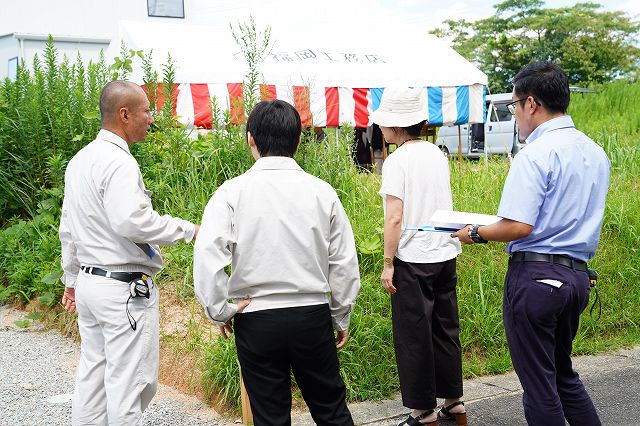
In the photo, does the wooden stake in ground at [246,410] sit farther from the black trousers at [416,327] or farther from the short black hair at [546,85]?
the short black hair at [546,85]

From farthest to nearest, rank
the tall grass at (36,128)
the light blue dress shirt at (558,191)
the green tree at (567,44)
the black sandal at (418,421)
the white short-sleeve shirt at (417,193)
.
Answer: the green tree at (567,44), the tall grass at (36,128), the black sandal at (418,421), the white short-sleeve shirt at (417,193), the light blue dress shirt at (558,191)

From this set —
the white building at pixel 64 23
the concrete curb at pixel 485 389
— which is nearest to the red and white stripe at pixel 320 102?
the white building at pixel 64 23

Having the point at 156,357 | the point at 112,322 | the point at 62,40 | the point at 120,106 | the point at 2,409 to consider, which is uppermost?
the point at 62,40

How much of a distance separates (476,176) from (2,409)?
207 inches

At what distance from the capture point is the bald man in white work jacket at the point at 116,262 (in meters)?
3.31

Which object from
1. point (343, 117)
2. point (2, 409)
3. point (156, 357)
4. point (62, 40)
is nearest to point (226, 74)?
point (343, 117)

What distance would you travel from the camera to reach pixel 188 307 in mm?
5508

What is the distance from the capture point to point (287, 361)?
3088mm

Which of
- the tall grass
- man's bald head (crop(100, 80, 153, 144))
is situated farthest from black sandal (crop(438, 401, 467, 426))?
the tall grass

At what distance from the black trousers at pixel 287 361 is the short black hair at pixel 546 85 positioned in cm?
143

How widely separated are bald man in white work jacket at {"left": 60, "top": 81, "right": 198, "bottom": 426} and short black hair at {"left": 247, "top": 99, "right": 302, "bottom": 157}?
0.64 meters

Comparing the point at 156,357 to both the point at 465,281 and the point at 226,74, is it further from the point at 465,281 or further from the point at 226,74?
the point at 226,74

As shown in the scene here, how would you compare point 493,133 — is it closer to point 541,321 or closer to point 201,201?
point 201,201

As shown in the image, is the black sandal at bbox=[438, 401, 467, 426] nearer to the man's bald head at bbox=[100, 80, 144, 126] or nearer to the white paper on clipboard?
the white paper on clipboard
